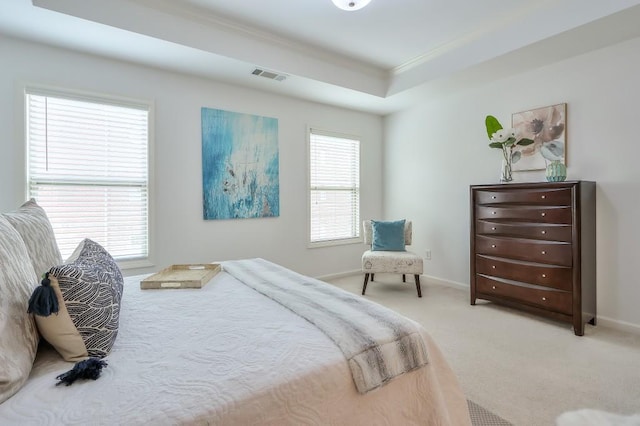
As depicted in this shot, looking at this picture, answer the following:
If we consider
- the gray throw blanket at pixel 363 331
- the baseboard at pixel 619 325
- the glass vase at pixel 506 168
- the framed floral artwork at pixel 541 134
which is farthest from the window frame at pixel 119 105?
the baseboard at pixel 619 325

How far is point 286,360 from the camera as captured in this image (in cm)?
98


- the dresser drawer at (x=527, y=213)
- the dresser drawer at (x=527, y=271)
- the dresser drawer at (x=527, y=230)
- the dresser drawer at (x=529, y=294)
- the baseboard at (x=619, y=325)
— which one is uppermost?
the dresser drawer at (x=527, y=213)

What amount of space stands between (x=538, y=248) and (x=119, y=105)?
418 centimetres

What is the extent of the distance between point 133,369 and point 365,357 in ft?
2.37

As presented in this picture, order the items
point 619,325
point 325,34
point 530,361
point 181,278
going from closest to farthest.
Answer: point 181,278 → point 530,361 → point 619,325 → point 325,34

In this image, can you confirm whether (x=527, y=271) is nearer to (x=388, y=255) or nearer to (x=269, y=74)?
(x=388, y=255)

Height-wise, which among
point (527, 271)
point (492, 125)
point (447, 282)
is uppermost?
point (492, 125)

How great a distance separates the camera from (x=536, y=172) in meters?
3.36

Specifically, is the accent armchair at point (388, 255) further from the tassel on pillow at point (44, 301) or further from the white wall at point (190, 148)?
the tassel on pillow at point (44, 301)

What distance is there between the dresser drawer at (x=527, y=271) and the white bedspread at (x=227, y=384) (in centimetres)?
213

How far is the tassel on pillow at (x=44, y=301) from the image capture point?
952mm

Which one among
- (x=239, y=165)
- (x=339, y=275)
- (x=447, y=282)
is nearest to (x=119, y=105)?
(x=239, y=165)

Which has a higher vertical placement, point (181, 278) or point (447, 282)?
point (181, 278)

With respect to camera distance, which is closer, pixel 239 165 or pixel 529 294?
pixel 529 294
